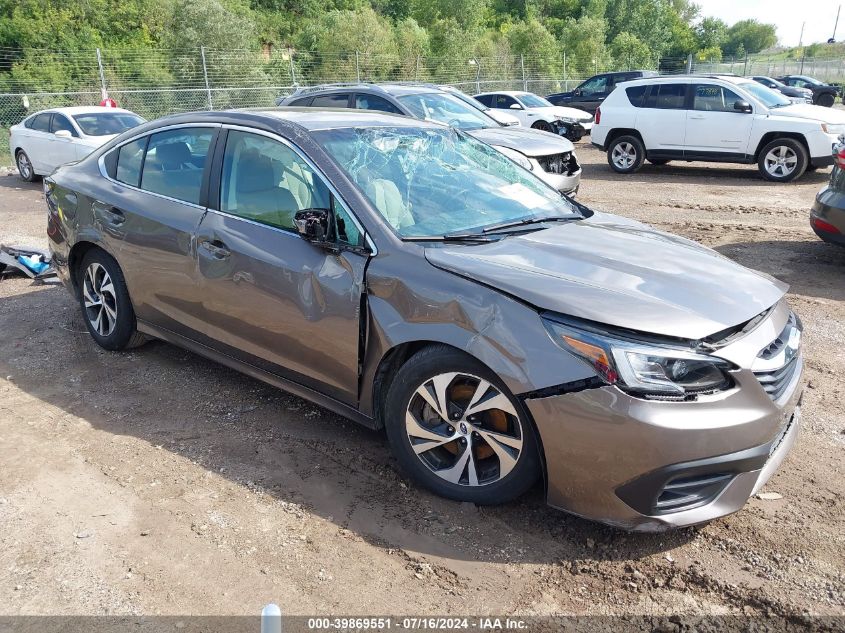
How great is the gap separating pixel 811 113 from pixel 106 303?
12.2 m

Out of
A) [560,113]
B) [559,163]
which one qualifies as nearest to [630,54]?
[560,113]

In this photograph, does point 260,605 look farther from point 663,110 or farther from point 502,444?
point 663,110

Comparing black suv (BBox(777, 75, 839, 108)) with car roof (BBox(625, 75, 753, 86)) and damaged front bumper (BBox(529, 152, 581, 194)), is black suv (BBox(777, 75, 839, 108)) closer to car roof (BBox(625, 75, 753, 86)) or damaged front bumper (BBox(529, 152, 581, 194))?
car roof (BBox(625, 75, 753, 86))

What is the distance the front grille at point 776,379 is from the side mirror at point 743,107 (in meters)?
11.3

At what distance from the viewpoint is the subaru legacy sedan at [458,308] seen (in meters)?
2.86

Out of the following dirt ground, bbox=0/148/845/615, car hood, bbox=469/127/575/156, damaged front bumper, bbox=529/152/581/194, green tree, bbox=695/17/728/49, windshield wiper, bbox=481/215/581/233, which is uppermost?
green tree, bbox=695/17/728/49

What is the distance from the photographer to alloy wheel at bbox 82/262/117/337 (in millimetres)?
5062

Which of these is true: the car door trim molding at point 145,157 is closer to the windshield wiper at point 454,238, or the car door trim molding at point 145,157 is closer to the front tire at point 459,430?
the windshield wiper at point 454,238

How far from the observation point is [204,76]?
22.7 meters

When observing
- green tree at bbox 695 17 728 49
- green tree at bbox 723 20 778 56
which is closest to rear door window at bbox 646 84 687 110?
green tree at bbox 695 17 728 49

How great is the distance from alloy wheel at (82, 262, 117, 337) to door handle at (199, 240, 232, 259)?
117 cm

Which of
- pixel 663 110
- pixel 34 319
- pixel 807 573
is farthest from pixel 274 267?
pixel 663 110

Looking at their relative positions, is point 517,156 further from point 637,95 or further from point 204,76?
point 204,76

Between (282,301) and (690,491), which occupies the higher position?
(282,301)
